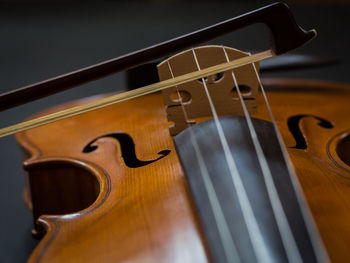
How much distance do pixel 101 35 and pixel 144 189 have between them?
1.52m

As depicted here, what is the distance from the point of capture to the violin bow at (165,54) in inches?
21.0

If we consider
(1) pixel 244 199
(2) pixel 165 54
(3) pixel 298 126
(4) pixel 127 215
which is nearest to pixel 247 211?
(1) pixel 244 199

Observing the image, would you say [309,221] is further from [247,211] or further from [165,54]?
[165,54]

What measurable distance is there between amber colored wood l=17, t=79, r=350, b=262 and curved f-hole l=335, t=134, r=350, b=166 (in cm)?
2

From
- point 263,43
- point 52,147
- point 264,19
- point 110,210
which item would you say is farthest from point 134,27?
point 110,210

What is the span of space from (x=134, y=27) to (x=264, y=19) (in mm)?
1499

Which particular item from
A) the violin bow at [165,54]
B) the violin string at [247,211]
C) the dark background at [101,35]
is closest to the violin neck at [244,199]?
the violin string at [247,211]

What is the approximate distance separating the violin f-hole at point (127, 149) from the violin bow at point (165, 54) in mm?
89

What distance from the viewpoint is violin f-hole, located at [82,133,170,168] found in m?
0.60

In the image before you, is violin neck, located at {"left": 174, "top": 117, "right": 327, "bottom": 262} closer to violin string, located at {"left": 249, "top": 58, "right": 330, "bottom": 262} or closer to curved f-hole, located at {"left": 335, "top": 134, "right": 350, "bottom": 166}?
violin string, located at {"left": 249, "top": 58, "right": 330, "bottom": 262}

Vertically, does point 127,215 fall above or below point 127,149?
below

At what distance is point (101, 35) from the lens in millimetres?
1911

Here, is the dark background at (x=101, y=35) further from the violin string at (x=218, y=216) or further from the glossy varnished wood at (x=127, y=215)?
the violin string at (x=218, y=216)

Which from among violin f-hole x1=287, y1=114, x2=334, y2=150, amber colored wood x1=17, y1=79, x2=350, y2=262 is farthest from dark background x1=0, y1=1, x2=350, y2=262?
violin f-hole x1=287, y1=114, x2=334, y2=150
